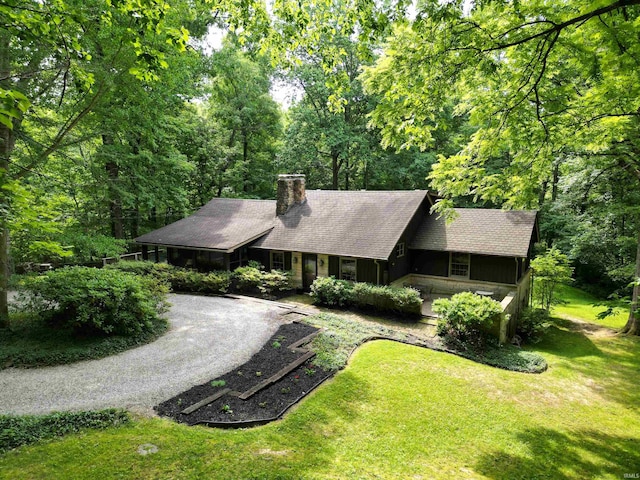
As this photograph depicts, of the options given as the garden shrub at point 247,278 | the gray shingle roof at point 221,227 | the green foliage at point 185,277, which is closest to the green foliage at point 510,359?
the garden shrub at point 247,278

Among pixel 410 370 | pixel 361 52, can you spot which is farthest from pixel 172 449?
pixel 361 52

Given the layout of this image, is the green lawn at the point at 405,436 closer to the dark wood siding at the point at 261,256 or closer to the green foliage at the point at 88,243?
the dark wood siding at the point at 261,256

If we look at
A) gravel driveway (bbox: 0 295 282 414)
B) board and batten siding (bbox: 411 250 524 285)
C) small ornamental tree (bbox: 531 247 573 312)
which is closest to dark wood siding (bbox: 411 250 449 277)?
board and batten siding (bbox: 411 250 524 285)

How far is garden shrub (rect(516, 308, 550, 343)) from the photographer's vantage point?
1538cm

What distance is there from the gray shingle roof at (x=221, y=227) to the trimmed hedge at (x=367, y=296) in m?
5.46

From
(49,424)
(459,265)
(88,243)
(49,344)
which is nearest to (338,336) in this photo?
(49,424)

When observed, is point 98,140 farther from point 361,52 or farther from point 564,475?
point 564,475

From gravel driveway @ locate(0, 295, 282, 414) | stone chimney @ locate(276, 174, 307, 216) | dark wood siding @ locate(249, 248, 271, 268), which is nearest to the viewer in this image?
gravel driveway @ locate(0, 295, 282, 414)

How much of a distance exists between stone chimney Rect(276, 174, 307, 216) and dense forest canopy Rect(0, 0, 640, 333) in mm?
7282

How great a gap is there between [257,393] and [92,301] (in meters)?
6.12

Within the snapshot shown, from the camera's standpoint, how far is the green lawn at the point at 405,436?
5.84 m

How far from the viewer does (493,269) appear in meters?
17.8

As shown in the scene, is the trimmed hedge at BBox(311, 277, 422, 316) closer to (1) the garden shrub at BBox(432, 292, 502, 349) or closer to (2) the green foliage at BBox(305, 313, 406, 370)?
(2) the green foliage at BBox(305, 313, 406, 370)

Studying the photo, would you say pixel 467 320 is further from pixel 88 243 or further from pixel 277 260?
pixel 88 243
